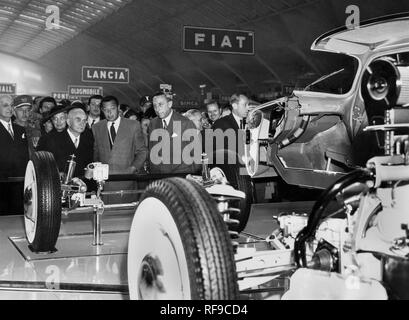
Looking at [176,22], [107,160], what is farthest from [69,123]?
[176,22]

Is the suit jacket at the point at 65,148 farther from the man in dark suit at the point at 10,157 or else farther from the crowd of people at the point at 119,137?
the man in dark suit at the point at 10,157

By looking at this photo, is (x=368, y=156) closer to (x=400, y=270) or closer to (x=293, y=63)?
(x=400, y=270)

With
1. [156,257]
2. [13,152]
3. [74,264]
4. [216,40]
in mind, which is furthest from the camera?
[216,40]

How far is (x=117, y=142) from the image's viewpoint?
7.65m

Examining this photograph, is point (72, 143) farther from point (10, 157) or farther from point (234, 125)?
point (234, 125)

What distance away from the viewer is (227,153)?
6.31 meters

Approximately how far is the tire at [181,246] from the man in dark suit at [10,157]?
232 inches

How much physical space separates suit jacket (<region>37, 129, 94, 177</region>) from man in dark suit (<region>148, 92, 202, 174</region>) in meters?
0.86

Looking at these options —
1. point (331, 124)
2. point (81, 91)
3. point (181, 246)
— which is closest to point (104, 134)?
→ point (331, 124)

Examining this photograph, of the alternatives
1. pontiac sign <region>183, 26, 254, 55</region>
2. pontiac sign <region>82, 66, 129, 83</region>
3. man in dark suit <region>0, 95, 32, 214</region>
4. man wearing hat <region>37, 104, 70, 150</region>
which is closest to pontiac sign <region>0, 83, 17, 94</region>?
pontiac sign <region>82, 66, 129, 83</region>

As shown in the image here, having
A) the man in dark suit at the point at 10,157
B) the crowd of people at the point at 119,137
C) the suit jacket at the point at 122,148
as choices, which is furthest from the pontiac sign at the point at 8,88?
the suit jacket at the point at 122,148

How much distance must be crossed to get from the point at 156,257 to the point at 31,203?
3.25 m

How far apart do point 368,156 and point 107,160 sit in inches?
170

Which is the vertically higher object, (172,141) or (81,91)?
(81,91)
